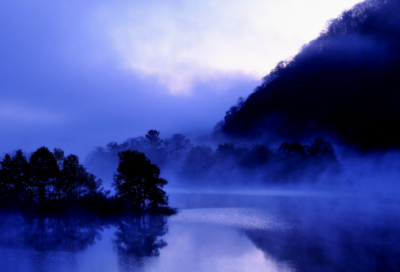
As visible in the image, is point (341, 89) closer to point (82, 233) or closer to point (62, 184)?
point (62, 184)

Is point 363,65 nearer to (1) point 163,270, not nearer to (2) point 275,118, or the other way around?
(2) point 275,118

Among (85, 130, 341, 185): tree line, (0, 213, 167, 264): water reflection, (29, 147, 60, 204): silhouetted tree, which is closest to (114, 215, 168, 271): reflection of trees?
(0, 213, 167, 264): water reflection

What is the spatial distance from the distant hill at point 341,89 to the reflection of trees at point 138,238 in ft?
217

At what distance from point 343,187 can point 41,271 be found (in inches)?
2575

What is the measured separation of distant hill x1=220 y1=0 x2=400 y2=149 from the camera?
322 ft

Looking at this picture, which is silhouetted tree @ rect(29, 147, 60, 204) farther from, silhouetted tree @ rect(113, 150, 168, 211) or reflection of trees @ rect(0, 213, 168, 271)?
silhouetted tree @ rect(113, 150, 168, 211)

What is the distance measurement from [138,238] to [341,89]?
100 meters

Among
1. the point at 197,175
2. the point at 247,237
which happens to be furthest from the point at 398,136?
the point at 247,237

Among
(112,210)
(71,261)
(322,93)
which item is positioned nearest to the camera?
(71,261)

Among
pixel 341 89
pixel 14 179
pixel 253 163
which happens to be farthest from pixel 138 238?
pixel 341 89

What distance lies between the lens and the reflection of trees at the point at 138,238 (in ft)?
86.7

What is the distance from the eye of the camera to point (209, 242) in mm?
32031

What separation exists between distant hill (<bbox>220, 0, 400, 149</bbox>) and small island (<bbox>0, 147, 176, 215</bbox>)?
216ft

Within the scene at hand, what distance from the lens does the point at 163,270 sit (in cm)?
2361
